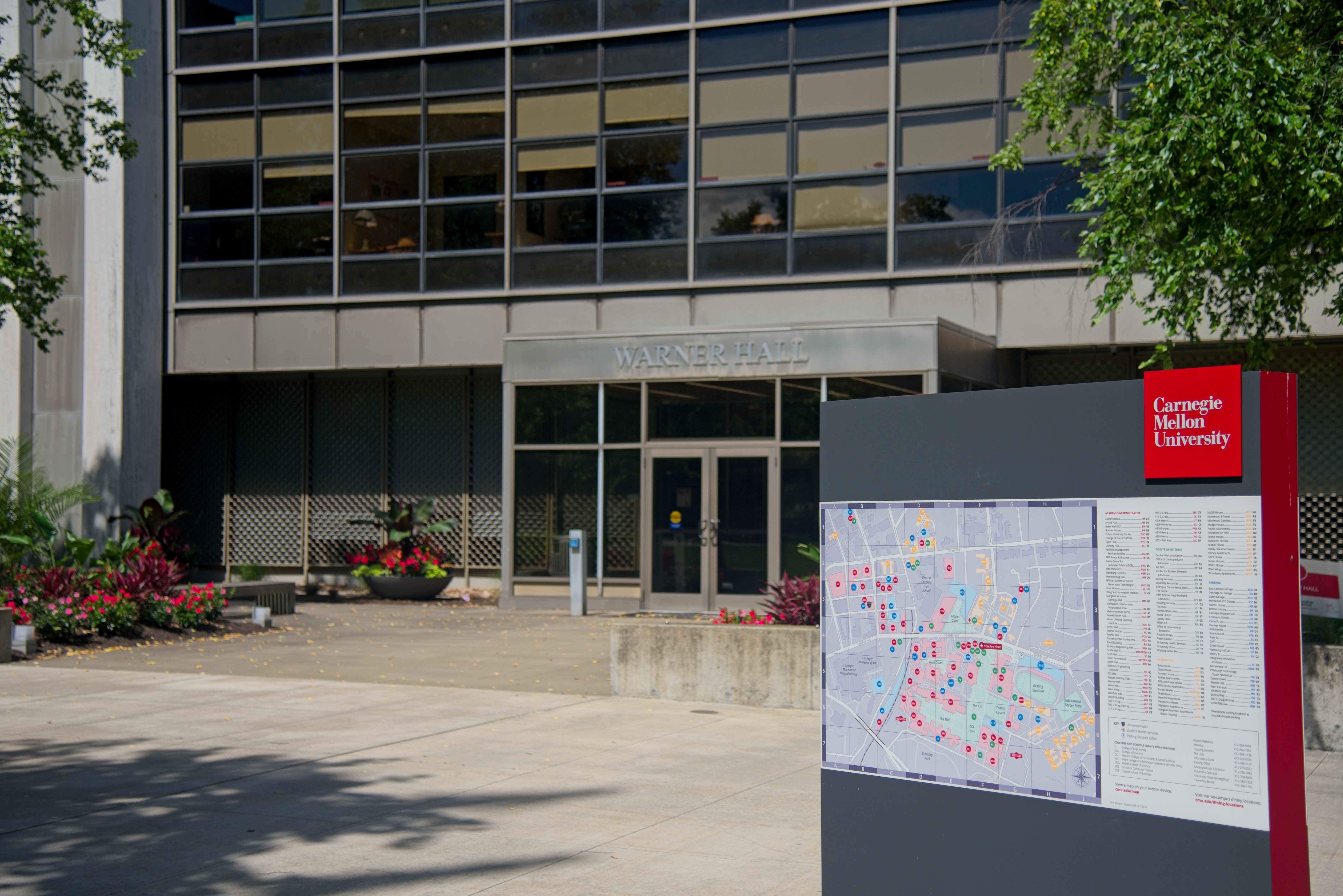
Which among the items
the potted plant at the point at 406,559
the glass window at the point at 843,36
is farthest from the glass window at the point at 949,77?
the potted plant at the point at 406,559

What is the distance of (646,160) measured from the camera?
72.7 ft

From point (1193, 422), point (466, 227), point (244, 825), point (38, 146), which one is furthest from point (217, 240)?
point (1193, 422)

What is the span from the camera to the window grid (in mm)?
20578

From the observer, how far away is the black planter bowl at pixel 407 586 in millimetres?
23266

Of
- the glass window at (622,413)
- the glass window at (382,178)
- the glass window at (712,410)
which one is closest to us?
the glass window at (712,410)

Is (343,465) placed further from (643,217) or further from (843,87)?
(843,87)

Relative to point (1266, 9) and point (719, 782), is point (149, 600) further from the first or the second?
point (1266, 9)

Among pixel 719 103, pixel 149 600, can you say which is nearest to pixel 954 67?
pixel 719 103

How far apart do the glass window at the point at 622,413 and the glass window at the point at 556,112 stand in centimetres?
491

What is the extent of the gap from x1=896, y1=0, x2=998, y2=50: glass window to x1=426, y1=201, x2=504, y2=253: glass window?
293 inches

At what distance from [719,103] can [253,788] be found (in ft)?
53.5

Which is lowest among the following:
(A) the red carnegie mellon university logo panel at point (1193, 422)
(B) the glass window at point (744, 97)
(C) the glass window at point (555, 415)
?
(A) the red carnegie mellon university logo panel at point (1193, 422)

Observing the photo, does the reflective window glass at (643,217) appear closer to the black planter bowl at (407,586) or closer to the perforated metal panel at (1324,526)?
the black planter bowl at (407,586)

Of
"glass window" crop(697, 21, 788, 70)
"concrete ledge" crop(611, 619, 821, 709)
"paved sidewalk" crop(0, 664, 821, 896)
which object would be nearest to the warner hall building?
"glass window" crop(697, 21, 788, 70)
